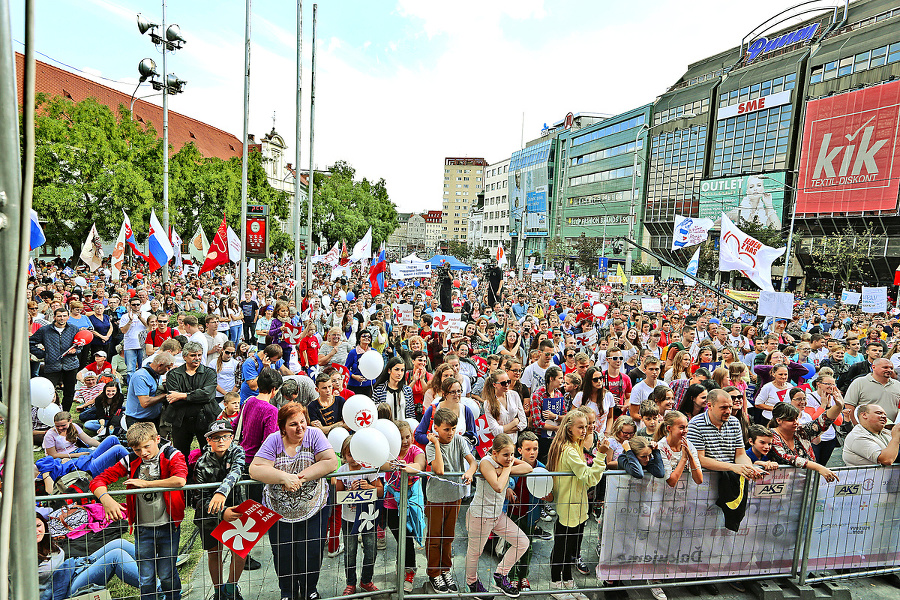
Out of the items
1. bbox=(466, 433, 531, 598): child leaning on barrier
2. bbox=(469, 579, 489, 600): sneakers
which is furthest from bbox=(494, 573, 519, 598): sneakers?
bbox=(469, 579, 489, 600): sneakers

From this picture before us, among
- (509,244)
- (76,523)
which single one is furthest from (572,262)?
(76,523)

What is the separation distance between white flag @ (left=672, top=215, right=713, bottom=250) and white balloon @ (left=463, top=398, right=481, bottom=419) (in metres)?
18.6

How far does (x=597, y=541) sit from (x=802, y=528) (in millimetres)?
1693

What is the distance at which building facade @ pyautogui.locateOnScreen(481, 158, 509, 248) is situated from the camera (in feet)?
356

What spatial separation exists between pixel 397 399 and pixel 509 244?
9972cm

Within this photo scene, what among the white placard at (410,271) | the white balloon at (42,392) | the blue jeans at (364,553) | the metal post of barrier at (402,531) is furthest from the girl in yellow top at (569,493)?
the white placard at (410,271)

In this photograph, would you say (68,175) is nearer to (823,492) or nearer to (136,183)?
(136,183)

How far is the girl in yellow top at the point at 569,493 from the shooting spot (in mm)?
4301

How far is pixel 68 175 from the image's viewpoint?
84.8 feet

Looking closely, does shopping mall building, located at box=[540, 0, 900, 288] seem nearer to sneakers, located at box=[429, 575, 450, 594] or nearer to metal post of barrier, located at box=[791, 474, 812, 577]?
metal post of barrier, located at box=[791, 474, 812, 577]

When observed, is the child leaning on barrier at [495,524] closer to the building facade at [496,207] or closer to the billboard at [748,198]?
the billboard at [748,198]

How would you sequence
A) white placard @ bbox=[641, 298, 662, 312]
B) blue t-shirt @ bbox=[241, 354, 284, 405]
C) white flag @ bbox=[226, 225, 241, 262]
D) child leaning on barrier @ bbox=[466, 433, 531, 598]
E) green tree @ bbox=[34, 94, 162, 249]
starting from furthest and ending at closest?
green tree @ bbox=[34, 94, 162, 249] → white flag @ bbox=[226, 225, 241, 262] → white placard @ bbox=[641, 298, 662, 312] → blue t-shirt @ bbox=[241, 354, 284, 405] → child leaning on barrier @ bbox=[466, 433, 531, 598]

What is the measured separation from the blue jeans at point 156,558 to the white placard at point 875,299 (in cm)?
1865

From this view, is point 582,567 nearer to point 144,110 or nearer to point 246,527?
point 246,527
